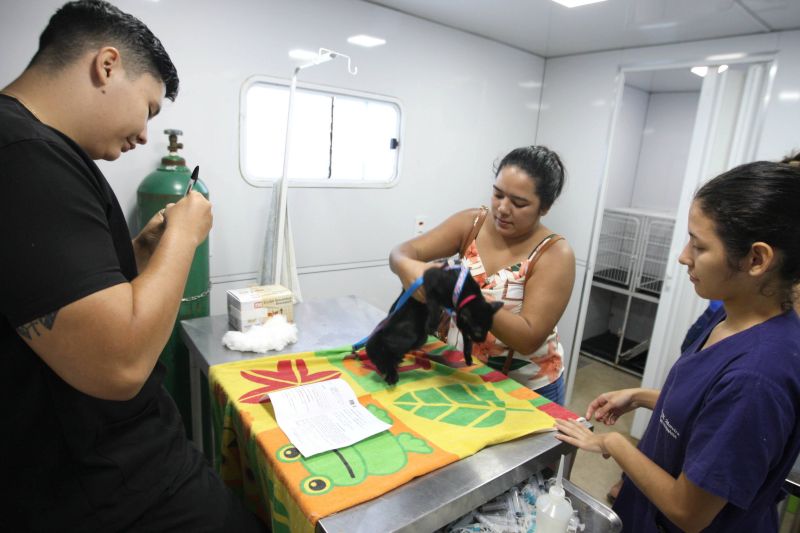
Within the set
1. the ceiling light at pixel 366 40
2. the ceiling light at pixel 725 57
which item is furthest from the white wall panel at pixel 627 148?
the ceiling light at pixel 366 40

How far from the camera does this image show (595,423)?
3072mm

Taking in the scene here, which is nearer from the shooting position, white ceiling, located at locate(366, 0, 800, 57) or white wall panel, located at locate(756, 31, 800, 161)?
white ceiling, located at locate(366, 0, 800, 57)

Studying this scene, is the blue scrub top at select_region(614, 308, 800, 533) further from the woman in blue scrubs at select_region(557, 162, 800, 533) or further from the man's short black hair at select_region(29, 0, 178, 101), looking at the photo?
the man's short black hair at select_region(29, 0, 178, 101)

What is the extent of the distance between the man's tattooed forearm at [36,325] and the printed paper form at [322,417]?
21.3 inches

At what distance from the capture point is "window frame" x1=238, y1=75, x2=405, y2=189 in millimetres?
2137

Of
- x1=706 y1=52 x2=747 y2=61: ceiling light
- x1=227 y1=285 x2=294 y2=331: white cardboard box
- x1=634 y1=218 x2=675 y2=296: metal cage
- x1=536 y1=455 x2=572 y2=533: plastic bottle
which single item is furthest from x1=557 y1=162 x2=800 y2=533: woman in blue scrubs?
x1=634 y1=218 x2=675 y2=296: metal cage

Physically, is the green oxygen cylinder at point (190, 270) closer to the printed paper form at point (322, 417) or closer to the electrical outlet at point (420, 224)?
the printed paper form at point (322, 417)

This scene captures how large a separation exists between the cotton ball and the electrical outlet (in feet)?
4.94

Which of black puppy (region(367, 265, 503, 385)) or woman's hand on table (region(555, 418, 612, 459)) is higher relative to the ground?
black puppy (region(367, 265, 503, 385))

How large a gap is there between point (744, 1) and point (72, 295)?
2709 millimetres

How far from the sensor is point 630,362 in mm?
4141

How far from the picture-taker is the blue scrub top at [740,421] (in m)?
0.79

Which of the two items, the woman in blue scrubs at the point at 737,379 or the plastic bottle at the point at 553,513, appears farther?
the plastic bottle at the point at 553,513

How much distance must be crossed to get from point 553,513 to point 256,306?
1150mm
